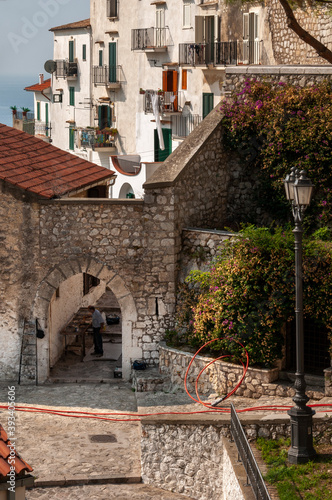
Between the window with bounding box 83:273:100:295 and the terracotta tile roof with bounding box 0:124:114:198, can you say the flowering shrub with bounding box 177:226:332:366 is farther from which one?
the window with bounding box 83:273:100:295

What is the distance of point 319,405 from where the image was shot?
1617 cm

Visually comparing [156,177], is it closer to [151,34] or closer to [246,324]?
[246,324]

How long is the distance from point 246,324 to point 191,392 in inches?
78.7

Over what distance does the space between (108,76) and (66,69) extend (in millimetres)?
4251

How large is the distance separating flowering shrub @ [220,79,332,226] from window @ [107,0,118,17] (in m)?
21.4

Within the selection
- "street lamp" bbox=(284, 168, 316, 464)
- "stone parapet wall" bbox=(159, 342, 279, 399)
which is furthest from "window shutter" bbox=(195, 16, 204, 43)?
"street lamp" bbox=(284, 168, 316, 464)

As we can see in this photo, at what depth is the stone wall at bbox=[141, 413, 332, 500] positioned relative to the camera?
15.1 m

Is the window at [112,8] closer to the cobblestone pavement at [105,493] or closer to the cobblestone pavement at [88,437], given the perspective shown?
the cobblestone pavement at [88,437]

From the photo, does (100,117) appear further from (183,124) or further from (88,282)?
(88,282)

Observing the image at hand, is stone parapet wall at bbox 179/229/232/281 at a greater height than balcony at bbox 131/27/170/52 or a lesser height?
lesser

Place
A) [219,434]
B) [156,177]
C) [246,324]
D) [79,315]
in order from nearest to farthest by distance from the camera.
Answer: [219,434] < [246,324] < [156,177] < [79,315]

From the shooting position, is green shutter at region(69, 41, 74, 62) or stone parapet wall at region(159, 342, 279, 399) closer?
stone parapet wall at region(159, 342, 279, 399)

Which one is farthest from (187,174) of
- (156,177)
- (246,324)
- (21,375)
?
(21,375)

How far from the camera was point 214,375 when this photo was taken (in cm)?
1827
